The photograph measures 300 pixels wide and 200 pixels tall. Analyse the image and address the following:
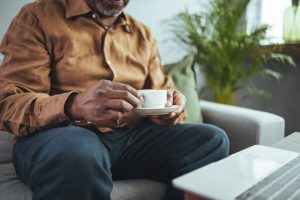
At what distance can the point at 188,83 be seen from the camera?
145 centimetres

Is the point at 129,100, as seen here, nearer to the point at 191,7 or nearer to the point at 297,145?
the point at 297,145

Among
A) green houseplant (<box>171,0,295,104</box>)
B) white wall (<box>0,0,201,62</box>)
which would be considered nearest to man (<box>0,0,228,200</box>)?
white wall (<box>0,0,201,62</box>)

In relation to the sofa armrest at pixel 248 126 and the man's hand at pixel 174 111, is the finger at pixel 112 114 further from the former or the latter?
the sofa armrest at pixel 248 126

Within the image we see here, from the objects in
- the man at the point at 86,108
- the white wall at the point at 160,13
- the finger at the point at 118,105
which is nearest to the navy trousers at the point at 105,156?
the man at the point at 86,108

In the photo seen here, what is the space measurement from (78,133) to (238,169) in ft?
1.27

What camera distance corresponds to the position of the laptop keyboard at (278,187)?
0.54 meters

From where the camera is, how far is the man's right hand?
0.77 meters

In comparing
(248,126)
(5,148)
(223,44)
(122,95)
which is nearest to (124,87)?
(122,95)

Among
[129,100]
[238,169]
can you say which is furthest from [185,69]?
[238,169]

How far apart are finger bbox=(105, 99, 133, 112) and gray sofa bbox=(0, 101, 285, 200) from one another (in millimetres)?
251

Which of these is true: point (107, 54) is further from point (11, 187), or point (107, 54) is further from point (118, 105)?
point (11, 187)

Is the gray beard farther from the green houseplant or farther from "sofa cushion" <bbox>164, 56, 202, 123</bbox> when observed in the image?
the green houseplant

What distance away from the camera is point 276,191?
0.56 meters

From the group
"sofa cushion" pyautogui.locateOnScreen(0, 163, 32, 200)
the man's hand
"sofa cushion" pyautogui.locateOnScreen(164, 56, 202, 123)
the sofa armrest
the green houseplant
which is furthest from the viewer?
the green houseplant
